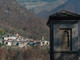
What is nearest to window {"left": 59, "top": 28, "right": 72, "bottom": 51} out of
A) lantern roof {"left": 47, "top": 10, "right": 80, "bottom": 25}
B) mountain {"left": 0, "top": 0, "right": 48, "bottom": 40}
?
lantern roof {"left": 47, "top": 10, "right": 80, "bottom": 25}

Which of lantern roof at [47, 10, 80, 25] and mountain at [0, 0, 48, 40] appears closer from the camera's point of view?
lantern roof at [47, 10, 80, 25]

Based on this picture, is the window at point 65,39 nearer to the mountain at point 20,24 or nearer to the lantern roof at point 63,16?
the lantern roof at point 63,16

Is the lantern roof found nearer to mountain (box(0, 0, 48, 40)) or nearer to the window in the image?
the window

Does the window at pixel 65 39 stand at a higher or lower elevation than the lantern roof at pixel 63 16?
lower

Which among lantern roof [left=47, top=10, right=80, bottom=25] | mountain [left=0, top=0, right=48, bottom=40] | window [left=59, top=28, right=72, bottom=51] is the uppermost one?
mountain [left=0, top=0, right=48, bottom=40]

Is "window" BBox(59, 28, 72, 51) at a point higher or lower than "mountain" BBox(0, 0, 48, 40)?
lower

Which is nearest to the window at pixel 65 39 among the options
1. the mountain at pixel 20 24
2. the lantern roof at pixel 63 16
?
the lantern roof at pixel 63 16

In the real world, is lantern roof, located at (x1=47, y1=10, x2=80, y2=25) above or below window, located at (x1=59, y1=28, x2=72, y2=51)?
above

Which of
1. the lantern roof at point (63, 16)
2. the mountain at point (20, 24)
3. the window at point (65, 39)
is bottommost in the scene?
the window at point (65, 39)
